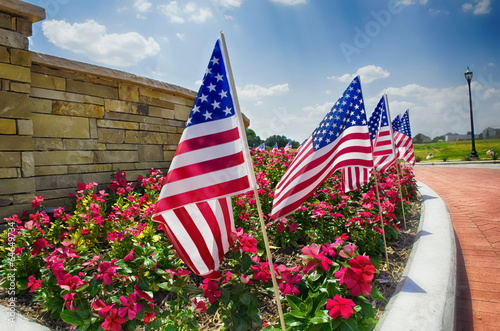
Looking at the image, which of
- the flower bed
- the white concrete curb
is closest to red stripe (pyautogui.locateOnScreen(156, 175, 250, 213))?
the flower bed

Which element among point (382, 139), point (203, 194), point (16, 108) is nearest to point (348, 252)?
point (203, 194)

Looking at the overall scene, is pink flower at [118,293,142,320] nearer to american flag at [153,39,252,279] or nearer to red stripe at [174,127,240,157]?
american flag at [153,39,252,279]

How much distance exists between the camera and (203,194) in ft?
5.68

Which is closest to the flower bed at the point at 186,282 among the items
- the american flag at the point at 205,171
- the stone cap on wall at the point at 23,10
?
the american flag at the point at 205,171

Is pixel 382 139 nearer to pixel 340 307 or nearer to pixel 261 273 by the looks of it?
pixel 261 273

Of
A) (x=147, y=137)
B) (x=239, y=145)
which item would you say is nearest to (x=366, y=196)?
(x=239, y=145)

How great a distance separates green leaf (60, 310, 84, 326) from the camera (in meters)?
1.83

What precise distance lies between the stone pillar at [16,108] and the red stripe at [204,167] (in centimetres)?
285

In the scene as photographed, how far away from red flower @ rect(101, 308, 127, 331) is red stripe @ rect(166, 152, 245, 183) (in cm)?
84

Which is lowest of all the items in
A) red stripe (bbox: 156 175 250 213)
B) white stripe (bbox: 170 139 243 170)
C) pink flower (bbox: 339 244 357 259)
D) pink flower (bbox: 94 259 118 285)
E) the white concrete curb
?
the white concrete curb

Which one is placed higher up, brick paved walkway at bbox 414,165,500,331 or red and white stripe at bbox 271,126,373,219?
red and white stripe at bbox 271,126,373,219

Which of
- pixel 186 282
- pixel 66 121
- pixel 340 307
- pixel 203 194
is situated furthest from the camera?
pixel 66 121

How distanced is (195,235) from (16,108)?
305 centimetres

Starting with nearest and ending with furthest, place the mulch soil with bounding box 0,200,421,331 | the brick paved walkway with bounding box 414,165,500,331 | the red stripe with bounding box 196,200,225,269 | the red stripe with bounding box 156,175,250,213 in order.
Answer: the red stripe with bounding box 156,175,250,213 < the red stripe with bounding box 196,200,225,269 < the mulch soil with bounding box 0,200,421,331 < the brick paved walkway with bounding box 414,165,500,331
